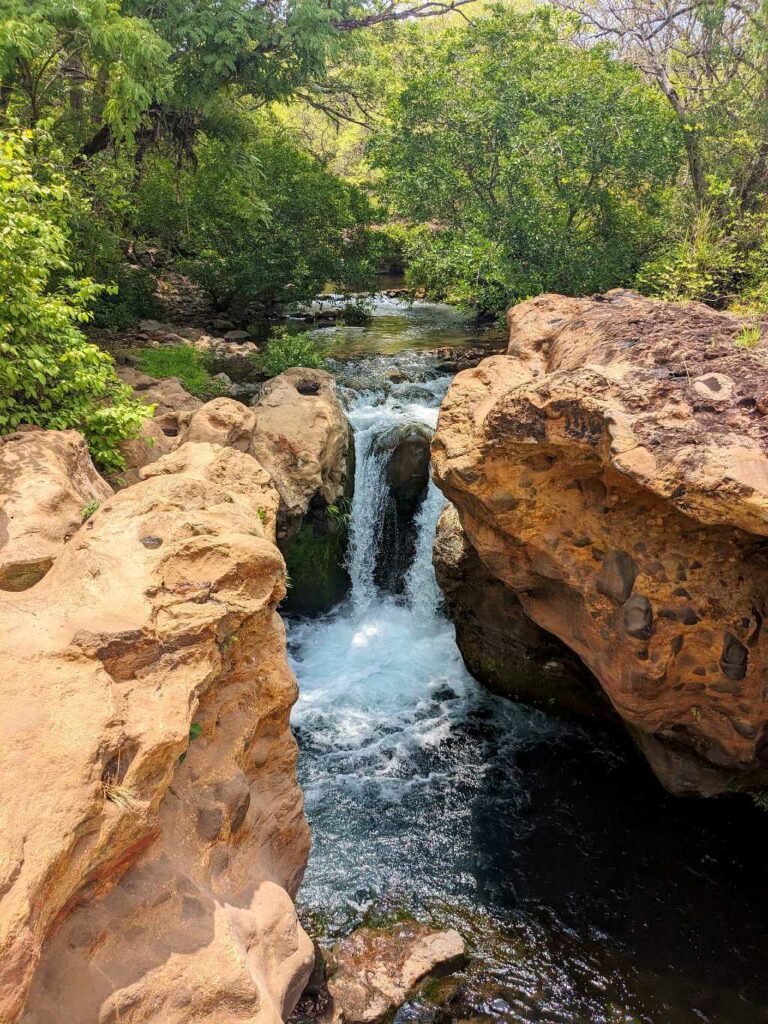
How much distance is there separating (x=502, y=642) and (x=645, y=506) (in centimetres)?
318

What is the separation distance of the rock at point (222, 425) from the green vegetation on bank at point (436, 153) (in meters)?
3.64

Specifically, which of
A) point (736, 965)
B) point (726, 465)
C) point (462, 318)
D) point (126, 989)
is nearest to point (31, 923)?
point (126, 989)

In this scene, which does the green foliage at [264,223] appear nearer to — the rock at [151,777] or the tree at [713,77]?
the tree at [713,77]

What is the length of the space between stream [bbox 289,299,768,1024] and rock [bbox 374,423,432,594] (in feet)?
4.87

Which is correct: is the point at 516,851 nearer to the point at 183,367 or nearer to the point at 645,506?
the point at 645,506

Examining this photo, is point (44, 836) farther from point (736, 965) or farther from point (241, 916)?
point (736, 965)

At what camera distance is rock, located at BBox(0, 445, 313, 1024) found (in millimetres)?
2605

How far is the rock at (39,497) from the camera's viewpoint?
194 inches

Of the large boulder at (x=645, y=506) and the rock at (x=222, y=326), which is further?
the rock at (x=222, y=326)

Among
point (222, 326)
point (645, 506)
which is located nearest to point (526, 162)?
point (222, 326)

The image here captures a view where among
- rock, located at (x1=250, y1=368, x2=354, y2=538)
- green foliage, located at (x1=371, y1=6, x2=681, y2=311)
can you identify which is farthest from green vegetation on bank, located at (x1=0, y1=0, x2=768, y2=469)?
rock, located at (x1=250, y1=368, x2=354, y2=538)

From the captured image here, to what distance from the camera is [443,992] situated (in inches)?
202

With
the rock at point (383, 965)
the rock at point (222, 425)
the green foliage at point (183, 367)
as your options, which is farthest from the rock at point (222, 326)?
the rock at point (383, 965)

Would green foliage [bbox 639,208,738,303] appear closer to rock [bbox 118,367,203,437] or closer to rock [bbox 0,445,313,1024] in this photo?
rock [bbox 118,367,203,437]
